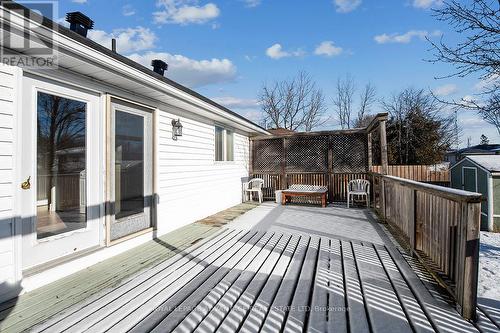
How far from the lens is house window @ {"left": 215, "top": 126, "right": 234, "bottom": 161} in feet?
22.6

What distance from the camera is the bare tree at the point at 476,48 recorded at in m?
3.58

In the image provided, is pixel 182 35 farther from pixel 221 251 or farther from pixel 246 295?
pixel 246 295

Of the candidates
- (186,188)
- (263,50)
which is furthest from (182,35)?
(186,188)

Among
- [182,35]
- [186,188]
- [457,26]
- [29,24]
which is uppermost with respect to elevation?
[182,35]

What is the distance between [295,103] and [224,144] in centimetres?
1602

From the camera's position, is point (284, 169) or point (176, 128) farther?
point (284, 169)

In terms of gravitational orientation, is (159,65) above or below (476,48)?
above

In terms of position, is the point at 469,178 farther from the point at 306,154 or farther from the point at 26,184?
the point at 26,184

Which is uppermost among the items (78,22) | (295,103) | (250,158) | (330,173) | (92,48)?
(295,103)

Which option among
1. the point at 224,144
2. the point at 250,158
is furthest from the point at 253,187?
the point at 224,144

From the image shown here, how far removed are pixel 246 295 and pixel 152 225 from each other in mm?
2430

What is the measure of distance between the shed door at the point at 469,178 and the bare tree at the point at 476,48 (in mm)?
4529

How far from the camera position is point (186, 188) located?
17.5 ft

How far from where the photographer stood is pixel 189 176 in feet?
17.9
